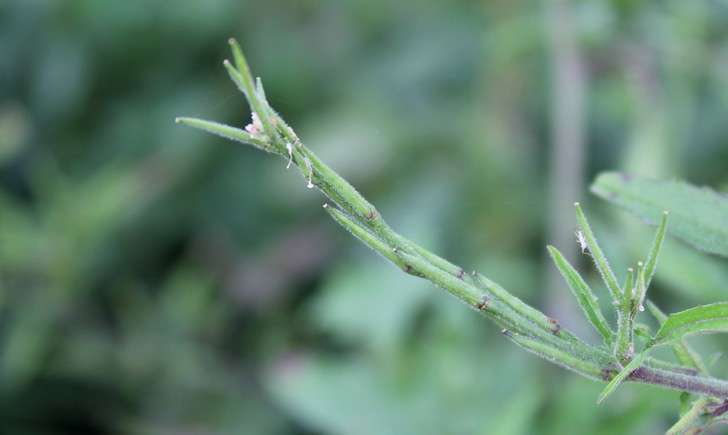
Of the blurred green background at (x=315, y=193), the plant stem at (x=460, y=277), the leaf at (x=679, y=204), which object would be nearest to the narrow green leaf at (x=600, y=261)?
the plant stem at (x=460, y=277)

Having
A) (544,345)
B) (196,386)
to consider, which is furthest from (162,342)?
(544,345)

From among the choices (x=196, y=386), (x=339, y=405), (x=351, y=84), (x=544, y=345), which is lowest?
(x=544, y=345)

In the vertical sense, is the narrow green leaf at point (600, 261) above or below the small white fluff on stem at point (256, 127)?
below

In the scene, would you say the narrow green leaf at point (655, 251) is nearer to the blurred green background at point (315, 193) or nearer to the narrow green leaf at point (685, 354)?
the narrow green leaf at point (685, 354)

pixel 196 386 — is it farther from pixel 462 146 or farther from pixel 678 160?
pixel 678 160

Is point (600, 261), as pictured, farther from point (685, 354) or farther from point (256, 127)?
point (256, 127)

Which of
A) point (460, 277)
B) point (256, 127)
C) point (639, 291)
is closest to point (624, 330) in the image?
point (639, 291)

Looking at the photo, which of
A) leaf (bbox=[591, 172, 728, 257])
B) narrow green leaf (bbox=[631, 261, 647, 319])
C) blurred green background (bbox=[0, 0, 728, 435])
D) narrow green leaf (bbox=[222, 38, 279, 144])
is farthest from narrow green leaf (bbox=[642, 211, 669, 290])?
blurred green background (bbox=[0, 0, 728, 435])
